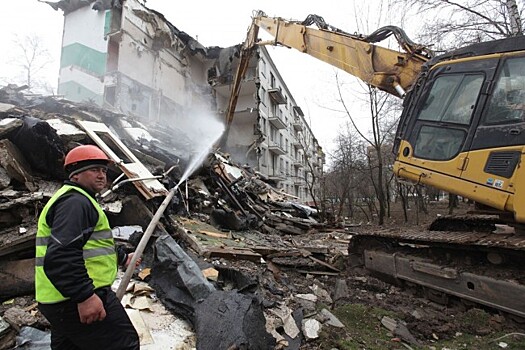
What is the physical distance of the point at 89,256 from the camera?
1.97 meters

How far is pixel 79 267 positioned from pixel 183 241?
365 cm

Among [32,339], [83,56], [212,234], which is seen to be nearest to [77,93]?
[83,56]

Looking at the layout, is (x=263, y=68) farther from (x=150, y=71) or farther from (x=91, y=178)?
(x=91, y=178)

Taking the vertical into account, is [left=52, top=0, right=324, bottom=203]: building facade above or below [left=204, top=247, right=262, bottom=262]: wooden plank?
above

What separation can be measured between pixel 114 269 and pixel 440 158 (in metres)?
4.32

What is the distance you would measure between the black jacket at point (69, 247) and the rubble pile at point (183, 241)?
1.38m

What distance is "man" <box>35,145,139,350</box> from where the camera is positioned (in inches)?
69.4

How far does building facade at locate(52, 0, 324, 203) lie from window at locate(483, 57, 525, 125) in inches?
414

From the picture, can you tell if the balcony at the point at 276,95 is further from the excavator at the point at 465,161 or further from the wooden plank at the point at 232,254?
the wooden plank at the point at 232,254

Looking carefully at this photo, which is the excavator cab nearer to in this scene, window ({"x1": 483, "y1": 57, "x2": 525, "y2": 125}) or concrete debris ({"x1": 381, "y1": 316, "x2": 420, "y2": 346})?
window ({"x1": 483, "y1": 57, "x2": 525, "y2": 125})

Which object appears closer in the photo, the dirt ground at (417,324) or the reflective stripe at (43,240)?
the reflective stripe at (43,240)

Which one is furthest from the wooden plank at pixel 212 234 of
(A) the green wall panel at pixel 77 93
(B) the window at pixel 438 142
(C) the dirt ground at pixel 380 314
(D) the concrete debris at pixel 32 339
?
(A) the green wall panel at pixel 77 93

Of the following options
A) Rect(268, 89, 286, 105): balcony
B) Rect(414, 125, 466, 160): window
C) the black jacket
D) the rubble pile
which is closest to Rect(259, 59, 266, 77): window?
Rect(268, 89, 286, 105): balcony

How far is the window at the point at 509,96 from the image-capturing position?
376 centimetres
